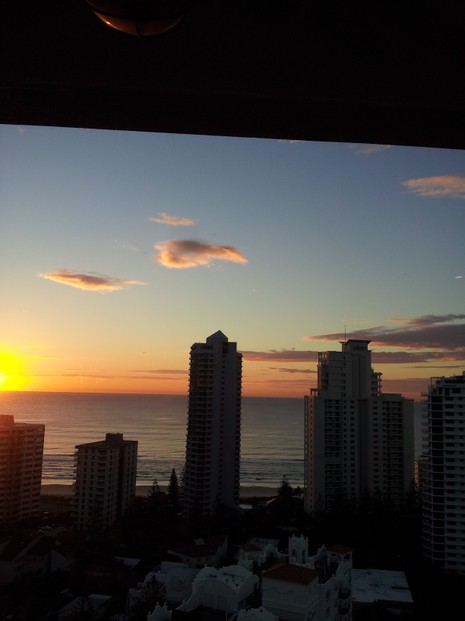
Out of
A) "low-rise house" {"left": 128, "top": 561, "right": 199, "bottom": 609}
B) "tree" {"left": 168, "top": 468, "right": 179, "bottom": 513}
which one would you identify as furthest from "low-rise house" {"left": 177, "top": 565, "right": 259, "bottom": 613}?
"tree" {"left": 168, "top": 468, "right": 179, "bottom": 513}

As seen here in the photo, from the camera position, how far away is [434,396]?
3.29 metres

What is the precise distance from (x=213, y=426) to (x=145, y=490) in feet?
3.31

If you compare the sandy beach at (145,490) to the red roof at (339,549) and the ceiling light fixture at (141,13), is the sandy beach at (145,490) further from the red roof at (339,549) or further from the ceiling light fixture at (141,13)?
the ceiling light fixture at (141,13)

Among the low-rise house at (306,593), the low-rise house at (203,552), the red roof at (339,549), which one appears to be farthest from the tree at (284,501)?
the low-rise house at (306,593)

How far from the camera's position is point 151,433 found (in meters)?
6.18

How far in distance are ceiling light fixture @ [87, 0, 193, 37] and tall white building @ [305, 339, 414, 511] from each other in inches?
141

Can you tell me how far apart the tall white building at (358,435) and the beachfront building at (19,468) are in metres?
2.54

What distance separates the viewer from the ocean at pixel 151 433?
2.86 metres

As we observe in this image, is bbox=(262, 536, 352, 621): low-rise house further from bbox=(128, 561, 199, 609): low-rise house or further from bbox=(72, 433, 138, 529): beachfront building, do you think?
bbox=(72, 433, 138, 529): beachfront building

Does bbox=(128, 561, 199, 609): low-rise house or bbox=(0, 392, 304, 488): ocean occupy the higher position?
bbox=(0, 392, 304, 488): ocean

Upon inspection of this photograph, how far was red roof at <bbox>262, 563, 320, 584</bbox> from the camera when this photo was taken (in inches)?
78.0

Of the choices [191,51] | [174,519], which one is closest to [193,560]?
[174,519]

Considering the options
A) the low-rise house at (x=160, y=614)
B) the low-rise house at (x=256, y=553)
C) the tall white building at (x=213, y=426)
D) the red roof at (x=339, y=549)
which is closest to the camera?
the low-rise house at (x=160, y=614)

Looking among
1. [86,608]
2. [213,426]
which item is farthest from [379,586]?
[213,426]
